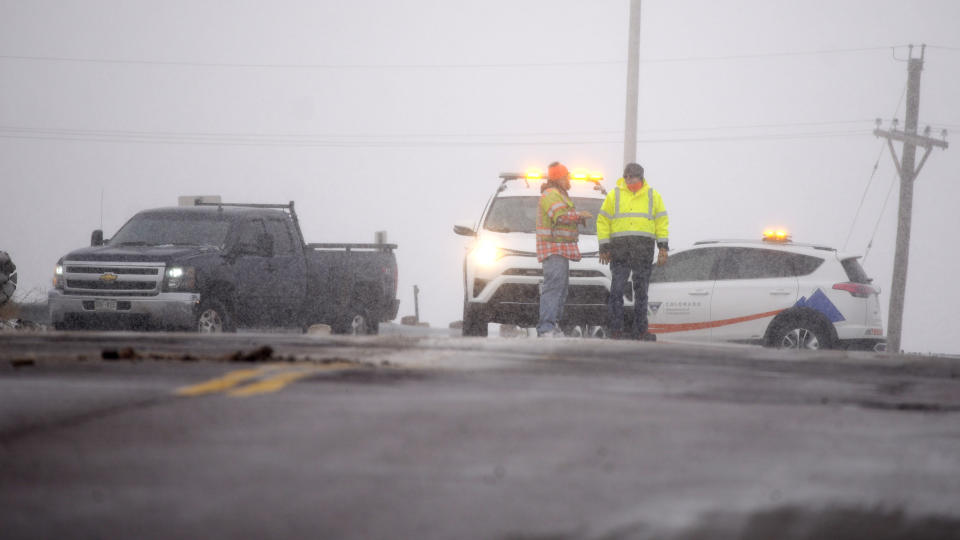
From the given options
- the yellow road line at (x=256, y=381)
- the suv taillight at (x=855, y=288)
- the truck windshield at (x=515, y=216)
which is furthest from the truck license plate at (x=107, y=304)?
the yellow road line at (x=256, y=381)

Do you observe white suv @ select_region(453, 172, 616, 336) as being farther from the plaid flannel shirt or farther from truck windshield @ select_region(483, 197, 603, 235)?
the plaid flannel shirt

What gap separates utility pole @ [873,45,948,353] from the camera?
126 feet

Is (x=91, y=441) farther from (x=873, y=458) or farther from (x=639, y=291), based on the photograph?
(x=639, y=291)

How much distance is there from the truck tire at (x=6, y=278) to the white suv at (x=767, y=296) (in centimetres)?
897

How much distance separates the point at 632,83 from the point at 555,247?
14.1 metres

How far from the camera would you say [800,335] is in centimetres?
1792

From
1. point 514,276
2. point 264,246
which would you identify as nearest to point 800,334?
point 514,276

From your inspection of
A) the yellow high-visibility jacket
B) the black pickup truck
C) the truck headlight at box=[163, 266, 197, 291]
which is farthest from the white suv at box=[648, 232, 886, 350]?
the truck headlight at box=[163, 266, 197, 291]

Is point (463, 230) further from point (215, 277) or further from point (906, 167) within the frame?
point (906, 167)

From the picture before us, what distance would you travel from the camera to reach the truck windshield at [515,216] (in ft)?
57.0

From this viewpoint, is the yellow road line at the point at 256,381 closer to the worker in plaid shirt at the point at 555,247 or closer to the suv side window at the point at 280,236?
the worker in plaid shirt at the point at 555,247

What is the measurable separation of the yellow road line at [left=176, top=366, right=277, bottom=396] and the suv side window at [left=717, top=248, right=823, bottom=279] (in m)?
11.1

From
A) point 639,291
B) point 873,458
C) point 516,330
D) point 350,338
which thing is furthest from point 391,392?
point 516,330

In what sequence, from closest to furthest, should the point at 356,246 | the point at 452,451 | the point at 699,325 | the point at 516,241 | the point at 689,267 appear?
the point at 452,451, the point at 516,241, the point at 699,325, the point at 689,267, the point at 356,246
